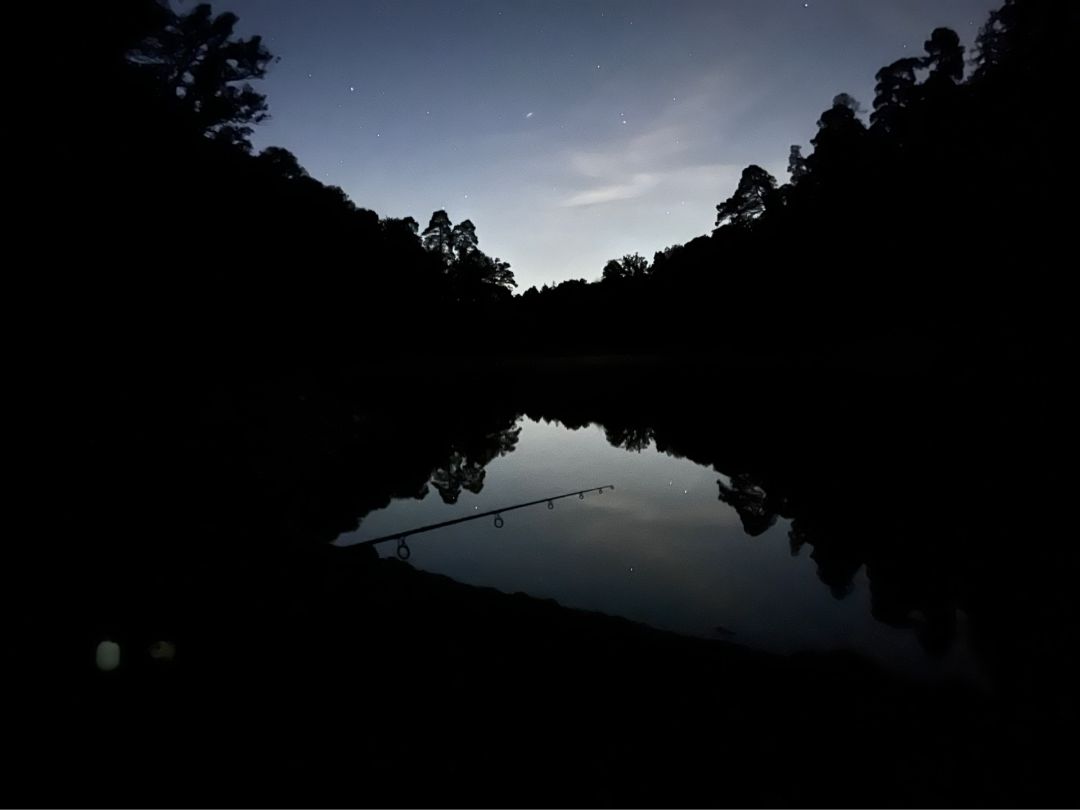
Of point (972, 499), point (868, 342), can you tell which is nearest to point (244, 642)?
point (972, 499)

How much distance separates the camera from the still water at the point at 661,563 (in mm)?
6613

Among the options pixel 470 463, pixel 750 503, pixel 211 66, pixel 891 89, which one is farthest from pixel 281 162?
pixel 891 89

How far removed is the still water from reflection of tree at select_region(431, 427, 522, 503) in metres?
0.48

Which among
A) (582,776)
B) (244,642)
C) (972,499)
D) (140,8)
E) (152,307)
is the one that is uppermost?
(140,8)

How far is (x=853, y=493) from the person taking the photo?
39.0 ft

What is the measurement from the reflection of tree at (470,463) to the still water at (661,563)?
1.57ft

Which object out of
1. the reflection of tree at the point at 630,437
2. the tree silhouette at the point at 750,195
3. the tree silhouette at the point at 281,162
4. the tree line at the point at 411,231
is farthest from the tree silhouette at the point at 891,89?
the tree silhouette at the point at 281,162

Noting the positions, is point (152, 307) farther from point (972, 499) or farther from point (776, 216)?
point (776, 216)

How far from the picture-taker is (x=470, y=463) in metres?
18.1

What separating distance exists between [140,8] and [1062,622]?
2732cm

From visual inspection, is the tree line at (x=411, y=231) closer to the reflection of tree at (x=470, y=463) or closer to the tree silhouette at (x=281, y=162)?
the tree silhouette at (x=281, y=162)

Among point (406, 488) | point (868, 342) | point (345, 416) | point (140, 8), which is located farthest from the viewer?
point (868, 342)

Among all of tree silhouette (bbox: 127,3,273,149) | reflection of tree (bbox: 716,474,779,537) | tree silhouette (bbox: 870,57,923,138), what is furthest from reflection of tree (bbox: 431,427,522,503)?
tree silhouette (bbox: 870,57,923,138)

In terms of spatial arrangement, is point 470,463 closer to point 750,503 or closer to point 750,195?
point 750,503
